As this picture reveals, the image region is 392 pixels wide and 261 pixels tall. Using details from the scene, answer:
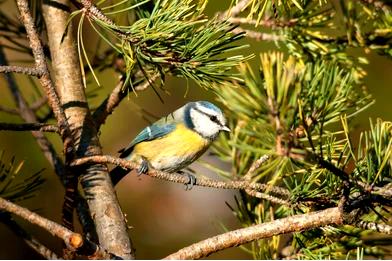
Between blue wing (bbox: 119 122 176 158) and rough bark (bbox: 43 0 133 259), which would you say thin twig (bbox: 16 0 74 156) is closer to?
rough bark (bbox: 43 0 133 259)

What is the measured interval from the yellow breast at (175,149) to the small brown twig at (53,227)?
116 cm

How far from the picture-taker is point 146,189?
219 centimetres

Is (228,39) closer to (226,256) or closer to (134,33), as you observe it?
(134,33)

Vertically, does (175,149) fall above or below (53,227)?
below

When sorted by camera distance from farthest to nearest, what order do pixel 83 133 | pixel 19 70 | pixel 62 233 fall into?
pixel 83 133 → pixel 19 70 → pixel 62 233

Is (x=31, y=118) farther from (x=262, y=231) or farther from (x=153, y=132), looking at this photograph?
(x=262, y=231)

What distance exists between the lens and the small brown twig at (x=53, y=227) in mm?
909

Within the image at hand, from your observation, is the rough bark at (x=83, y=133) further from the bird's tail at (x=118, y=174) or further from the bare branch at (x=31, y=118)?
the bird's tail at (x=118, y=174)

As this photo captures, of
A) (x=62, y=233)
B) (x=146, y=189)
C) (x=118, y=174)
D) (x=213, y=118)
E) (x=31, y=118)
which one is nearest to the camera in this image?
(x=62, y=233)

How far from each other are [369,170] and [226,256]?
1217mm

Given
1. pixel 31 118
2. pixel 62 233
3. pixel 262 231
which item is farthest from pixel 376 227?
pixel 31 118

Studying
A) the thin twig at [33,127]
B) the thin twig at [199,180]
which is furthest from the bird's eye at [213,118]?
the thin twig at [33,127]

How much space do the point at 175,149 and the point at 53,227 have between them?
1187 mm

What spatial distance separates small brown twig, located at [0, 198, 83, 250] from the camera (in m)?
0.91
